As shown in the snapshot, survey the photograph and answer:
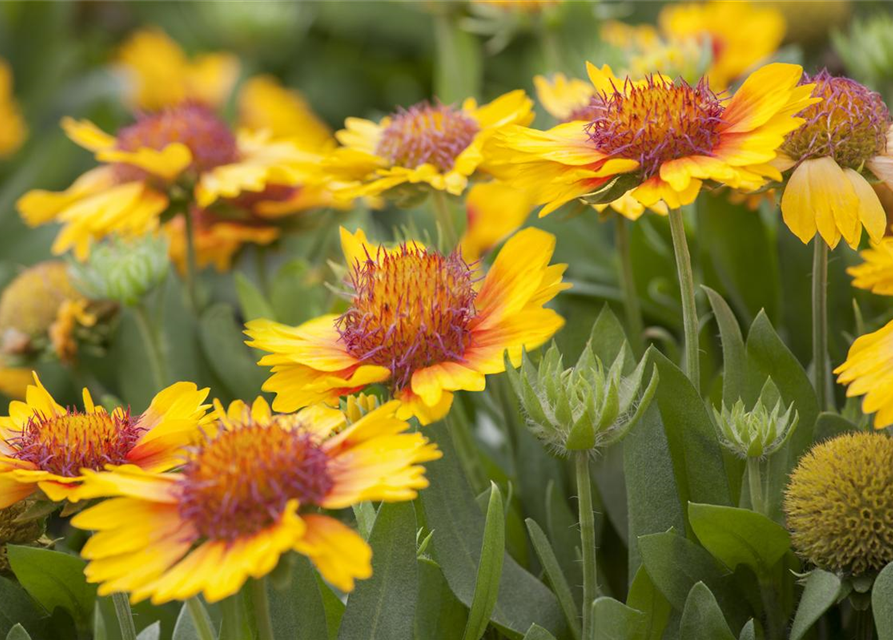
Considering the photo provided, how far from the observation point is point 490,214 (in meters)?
1.12

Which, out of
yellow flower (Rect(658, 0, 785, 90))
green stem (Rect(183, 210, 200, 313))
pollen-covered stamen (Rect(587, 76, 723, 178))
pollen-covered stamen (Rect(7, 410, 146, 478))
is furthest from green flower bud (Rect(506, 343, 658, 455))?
yellow flower (Rect(658, 0, 785, 90))

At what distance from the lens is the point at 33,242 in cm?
147

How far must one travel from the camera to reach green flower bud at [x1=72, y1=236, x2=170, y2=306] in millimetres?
943

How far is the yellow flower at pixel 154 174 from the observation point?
1.00m

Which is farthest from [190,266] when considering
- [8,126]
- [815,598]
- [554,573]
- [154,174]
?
[8,126]

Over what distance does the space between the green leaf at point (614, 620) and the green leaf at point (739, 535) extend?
0.06m

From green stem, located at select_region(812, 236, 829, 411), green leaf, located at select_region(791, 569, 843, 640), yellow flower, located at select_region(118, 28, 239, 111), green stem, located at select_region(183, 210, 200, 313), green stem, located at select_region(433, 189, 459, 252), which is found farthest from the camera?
yellow flower, located at select_region(118, 28, 239, 111)

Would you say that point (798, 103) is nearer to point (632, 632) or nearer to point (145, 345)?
point (632, 632)

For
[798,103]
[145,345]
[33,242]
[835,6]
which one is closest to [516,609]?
[798,103]

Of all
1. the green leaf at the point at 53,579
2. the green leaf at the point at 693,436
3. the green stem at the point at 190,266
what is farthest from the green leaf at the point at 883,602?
the green stem at the point at 190,266

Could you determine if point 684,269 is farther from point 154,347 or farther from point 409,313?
point 154,347

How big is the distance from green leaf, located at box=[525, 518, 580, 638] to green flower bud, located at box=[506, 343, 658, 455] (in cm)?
5

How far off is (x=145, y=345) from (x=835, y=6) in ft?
3.40

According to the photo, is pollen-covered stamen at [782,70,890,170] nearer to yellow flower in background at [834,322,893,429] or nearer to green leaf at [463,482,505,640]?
yellow flower in background at [834,322,893,429]
